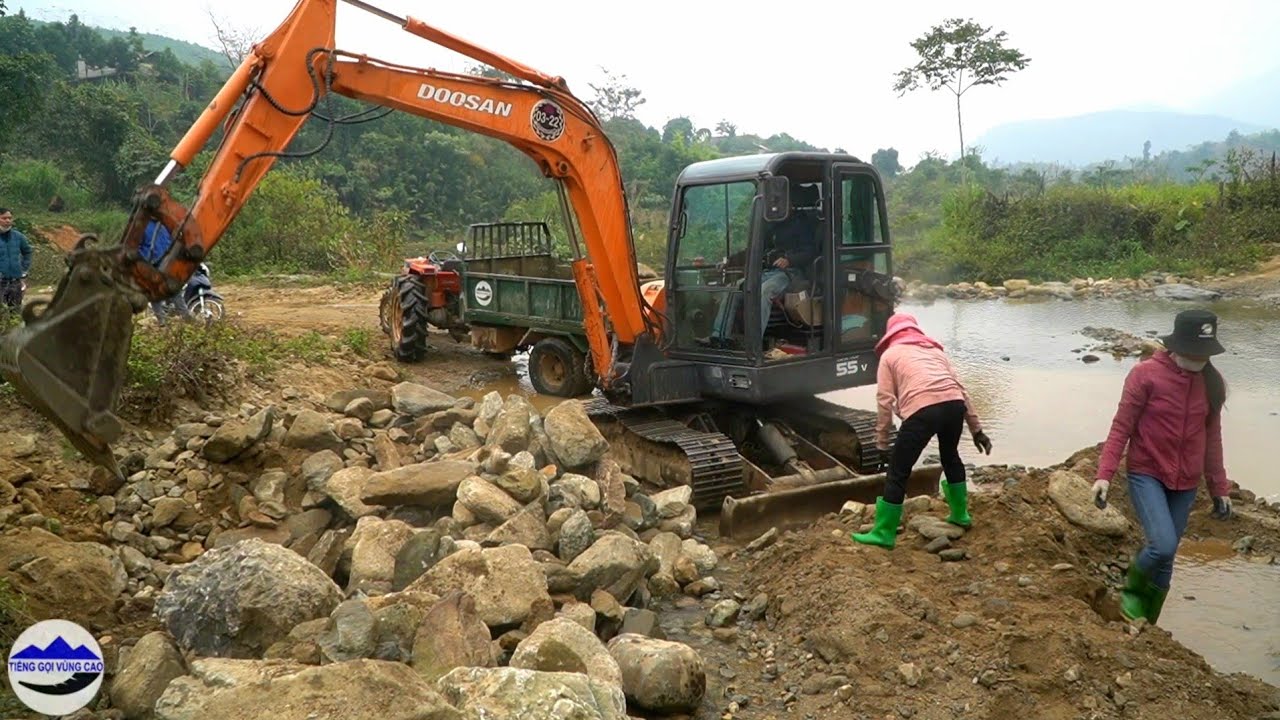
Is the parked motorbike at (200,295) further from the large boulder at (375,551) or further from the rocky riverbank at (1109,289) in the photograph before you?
the rocky riverbank at (1109,289)

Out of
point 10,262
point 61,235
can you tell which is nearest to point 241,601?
point 10,262

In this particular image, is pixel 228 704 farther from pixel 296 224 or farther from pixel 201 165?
pixel 201 165

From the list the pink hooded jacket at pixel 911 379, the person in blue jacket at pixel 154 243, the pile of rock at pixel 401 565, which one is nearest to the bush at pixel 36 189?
the pile of rock at pixel 401 565

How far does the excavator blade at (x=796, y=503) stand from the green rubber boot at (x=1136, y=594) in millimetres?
1437

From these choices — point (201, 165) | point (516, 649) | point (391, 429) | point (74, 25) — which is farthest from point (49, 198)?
point (516, 649)

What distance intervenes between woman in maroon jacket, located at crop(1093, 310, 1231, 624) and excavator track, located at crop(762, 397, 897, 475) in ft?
8.26

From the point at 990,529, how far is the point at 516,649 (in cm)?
279

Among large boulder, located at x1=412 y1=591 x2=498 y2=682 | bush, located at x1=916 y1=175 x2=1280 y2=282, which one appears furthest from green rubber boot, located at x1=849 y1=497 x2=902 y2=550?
bush, located at x1=916 y1=175 x2=1280 y2=282

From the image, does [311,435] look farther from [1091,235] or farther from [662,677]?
[1091,235]

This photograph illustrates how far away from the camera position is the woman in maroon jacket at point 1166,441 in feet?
14.8

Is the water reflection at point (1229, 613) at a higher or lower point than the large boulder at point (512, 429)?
lower

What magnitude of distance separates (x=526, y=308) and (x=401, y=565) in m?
5.93

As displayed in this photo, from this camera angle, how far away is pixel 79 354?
14.6 feet

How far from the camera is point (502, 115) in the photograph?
23.0 feet
